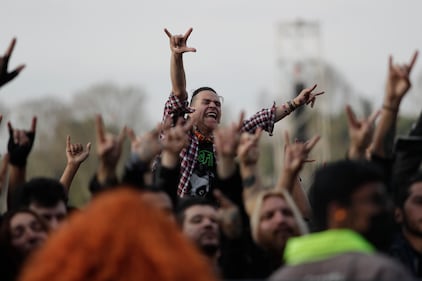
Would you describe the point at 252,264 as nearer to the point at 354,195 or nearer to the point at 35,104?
the point at 354,195

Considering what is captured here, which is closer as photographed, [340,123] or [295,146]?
[295,146]

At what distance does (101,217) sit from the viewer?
394 centimetres

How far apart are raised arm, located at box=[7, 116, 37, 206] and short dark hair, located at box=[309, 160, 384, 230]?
8.72ft

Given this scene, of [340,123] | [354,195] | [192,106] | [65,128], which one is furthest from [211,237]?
[340,123]

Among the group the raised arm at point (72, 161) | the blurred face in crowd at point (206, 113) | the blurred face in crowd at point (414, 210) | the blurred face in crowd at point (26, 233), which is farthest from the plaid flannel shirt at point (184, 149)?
the blurred face in crowd at point (26, 233)

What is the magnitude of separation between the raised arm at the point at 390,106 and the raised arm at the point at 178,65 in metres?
2.46

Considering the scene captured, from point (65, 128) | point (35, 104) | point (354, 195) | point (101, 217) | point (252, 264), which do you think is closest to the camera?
point (101, 217)

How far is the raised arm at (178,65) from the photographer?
9.09 m

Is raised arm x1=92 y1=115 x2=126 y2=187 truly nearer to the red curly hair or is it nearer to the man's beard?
the man's beard

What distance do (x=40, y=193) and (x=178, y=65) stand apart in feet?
8.07

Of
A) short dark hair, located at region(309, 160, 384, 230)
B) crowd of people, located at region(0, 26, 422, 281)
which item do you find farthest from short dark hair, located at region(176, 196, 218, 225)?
short dark hair, located at region(309, 160, 384, 230)

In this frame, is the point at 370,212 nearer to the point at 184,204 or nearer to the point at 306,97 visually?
the point at 184,204

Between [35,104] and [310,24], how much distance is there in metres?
14.0

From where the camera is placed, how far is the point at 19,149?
728 centimetres
